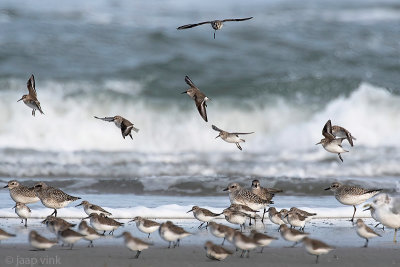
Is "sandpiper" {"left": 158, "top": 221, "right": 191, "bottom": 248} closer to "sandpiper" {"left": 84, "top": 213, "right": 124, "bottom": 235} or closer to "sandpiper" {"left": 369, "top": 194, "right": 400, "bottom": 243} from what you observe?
"sandpiper" {"left": 84, "top": 213, "right": 124, "bottom": 235}

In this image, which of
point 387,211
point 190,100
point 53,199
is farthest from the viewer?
point 190,100

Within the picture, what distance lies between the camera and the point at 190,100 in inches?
783

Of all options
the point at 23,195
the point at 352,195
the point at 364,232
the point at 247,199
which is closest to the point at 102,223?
the point at 23,195

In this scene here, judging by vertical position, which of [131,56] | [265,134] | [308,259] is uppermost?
[131,56]

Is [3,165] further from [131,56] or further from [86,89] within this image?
[131,56]

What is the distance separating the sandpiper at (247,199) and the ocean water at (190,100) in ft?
2.53

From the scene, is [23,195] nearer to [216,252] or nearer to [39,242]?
[39,242]

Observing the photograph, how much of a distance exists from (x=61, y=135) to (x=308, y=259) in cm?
1084

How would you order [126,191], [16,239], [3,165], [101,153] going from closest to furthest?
[16,239]
[126,191]
[3,165]
[101,153]

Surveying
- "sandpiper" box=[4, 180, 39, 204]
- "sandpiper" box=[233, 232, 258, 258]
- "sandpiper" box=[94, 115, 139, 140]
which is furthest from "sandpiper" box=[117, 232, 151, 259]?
"sandpiper" box=[94, 115, 139, 140]

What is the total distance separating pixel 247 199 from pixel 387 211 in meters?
2.25

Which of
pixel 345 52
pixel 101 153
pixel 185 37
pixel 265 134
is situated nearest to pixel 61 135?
pixel 101 153

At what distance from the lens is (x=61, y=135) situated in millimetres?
18406

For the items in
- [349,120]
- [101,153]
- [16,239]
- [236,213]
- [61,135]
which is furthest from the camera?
[349,120]
